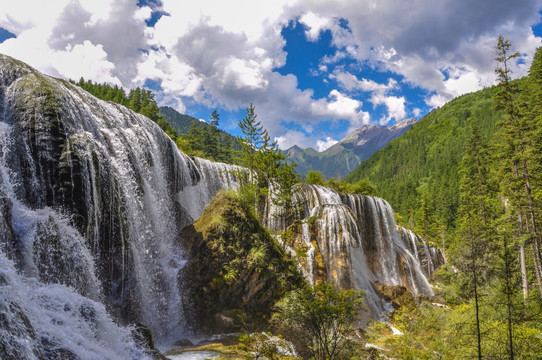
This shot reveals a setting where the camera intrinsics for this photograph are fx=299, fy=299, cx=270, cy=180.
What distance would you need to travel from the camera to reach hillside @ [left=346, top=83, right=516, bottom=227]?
8669 cm

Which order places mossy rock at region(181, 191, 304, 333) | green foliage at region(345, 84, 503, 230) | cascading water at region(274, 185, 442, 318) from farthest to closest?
green foliage at region(345, 84, 503, 230) < cascading water at region(274, 185, 442, 318) < mossy rock at region(181, 191, 304, 333)

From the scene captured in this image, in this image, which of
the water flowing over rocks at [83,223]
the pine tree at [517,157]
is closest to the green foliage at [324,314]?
the water flowing over rocks at [83,223]

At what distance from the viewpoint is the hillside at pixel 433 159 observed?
86688 mm

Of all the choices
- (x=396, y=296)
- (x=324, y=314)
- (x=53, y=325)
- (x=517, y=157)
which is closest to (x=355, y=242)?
(x=396, y=296)

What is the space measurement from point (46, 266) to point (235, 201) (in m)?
9.22

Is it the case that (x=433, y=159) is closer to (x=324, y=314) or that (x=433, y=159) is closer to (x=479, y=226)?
(x=479, y=226)

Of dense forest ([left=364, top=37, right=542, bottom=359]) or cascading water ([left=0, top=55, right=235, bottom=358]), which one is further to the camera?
dense forest ([left=364, top=37, right=542, bottom=359])

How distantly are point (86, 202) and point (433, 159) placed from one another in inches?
5279

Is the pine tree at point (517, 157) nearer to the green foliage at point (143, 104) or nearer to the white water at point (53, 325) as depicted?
the white water at point (53, 325)

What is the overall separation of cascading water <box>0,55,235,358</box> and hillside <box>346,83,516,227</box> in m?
72.4

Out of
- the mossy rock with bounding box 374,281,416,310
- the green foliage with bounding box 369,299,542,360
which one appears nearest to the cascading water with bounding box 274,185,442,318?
the mossy rock with bounding box 374,281,416,310

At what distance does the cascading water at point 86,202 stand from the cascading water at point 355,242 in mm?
10828

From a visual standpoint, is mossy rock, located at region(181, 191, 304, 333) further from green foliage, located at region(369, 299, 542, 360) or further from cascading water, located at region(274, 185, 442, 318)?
cascading water, located at region(274, 185, 442, 318)

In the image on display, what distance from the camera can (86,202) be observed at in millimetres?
11305
